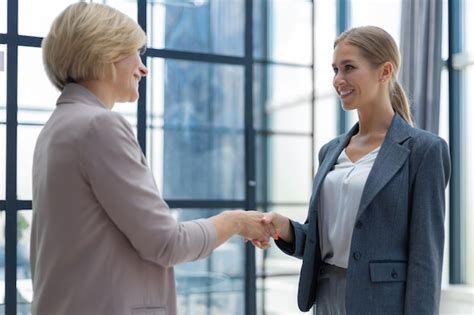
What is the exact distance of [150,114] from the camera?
176 inches

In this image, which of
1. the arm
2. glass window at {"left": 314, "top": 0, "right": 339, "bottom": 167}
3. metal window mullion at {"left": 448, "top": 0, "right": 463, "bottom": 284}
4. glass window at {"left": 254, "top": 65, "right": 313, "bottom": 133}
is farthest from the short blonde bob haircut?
glass window at {"left": 314, "top": 0, "right": 339, "bottom": 167}

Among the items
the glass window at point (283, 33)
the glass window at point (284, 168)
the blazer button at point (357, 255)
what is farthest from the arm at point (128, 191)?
the glass window at point (283, 33)

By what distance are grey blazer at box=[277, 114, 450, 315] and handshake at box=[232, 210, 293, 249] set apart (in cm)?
33

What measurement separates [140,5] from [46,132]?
312cm

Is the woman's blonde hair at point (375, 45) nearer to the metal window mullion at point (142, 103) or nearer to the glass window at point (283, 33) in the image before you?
the metal window mullion at point (142, 103)

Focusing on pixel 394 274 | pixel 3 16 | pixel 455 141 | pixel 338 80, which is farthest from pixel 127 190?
pixel 455 141

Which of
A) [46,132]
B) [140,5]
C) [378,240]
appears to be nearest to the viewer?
[46,132]

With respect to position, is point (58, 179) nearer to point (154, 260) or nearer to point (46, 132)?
point (46, 132)

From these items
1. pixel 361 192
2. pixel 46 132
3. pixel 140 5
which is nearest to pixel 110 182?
pixel 46 132

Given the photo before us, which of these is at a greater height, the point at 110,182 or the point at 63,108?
the point at 63,108

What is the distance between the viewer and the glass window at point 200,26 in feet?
14.9

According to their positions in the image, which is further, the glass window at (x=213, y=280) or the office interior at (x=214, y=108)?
the glass window at (x=213, y=280)

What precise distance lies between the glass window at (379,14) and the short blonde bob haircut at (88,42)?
4.42m

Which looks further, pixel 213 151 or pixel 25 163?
pixel 213 151
